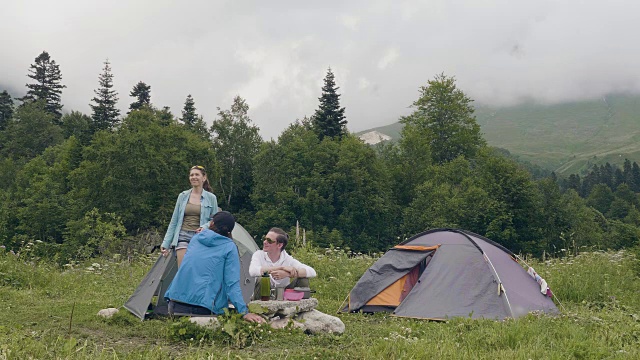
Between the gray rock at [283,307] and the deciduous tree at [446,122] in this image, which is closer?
the gray rock at [283,307]

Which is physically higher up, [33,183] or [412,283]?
[33,183]

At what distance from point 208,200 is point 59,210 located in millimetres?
41638

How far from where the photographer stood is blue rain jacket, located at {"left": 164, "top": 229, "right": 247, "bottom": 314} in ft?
20.3

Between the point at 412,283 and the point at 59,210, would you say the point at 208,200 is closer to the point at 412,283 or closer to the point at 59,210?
the point at 412,283

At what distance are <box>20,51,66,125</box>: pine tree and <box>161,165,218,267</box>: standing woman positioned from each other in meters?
66.9

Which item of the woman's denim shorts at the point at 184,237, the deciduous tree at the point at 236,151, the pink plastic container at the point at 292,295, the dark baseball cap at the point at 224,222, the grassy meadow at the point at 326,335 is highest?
the deciduous tree at the point at 236,151

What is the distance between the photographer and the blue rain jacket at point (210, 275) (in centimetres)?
620

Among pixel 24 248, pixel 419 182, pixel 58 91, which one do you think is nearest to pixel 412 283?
pixel 24 248

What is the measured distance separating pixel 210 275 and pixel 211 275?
11 millimetres

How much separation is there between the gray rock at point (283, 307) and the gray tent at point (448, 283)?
215 cm

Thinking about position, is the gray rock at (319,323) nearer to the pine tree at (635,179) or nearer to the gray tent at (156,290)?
the gray tent at (156,290)

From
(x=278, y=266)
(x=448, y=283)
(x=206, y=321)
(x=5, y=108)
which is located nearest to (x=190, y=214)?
(x=278, y=266)

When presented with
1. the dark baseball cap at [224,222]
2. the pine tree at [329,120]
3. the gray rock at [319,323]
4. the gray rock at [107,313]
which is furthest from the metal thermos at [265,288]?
the pine tree at [329,120]

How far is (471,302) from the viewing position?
8.10 m
